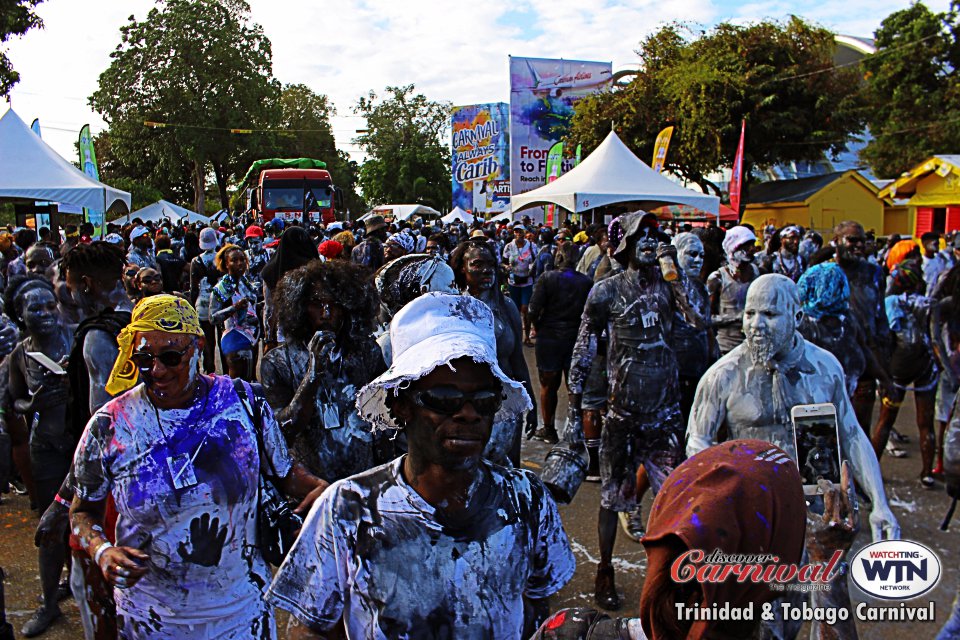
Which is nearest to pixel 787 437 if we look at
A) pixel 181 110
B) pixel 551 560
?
pixel 551 560

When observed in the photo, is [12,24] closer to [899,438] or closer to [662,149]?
[662,149]

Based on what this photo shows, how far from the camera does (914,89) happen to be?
35.3 meters

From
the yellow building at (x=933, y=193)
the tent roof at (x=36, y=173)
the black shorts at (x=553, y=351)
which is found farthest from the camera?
the yellow building at (x=933, y=193)

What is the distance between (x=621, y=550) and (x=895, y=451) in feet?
10.8

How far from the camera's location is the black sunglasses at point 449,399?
158 cm

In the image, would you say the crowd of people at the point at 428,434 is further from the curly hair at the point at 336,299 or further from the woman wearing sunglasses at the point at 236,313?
the woman wearing sunglasses at the point at 236,313

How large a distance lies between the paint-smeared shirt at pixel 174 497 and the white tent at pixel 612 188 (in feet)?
41.3

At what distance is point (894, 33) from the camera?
37500 mm

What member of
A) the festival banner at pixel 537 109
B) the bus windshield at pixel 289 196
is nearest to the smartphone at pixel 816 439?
the bus windshield at pixel 289 196

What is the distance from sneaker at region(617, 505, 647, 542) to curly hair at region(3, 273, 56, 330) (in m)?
4.04

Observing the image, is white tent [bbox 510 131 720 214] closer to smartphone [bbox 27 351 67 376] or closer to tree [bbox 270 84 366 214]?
smartphone [bbox 27 351 67 376]

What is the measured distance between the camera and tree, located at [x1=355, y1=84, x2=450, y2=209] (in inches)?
2350

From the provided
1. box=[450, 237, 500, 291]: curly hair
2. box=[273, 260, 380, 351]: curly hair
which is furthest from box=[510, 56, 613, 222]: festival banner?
box=[273, 260, 380, 351]: curly hair

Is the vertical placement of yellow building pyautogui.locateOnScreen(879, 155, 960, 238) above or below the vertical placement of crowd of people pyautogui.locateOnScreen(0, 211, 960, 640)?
above
